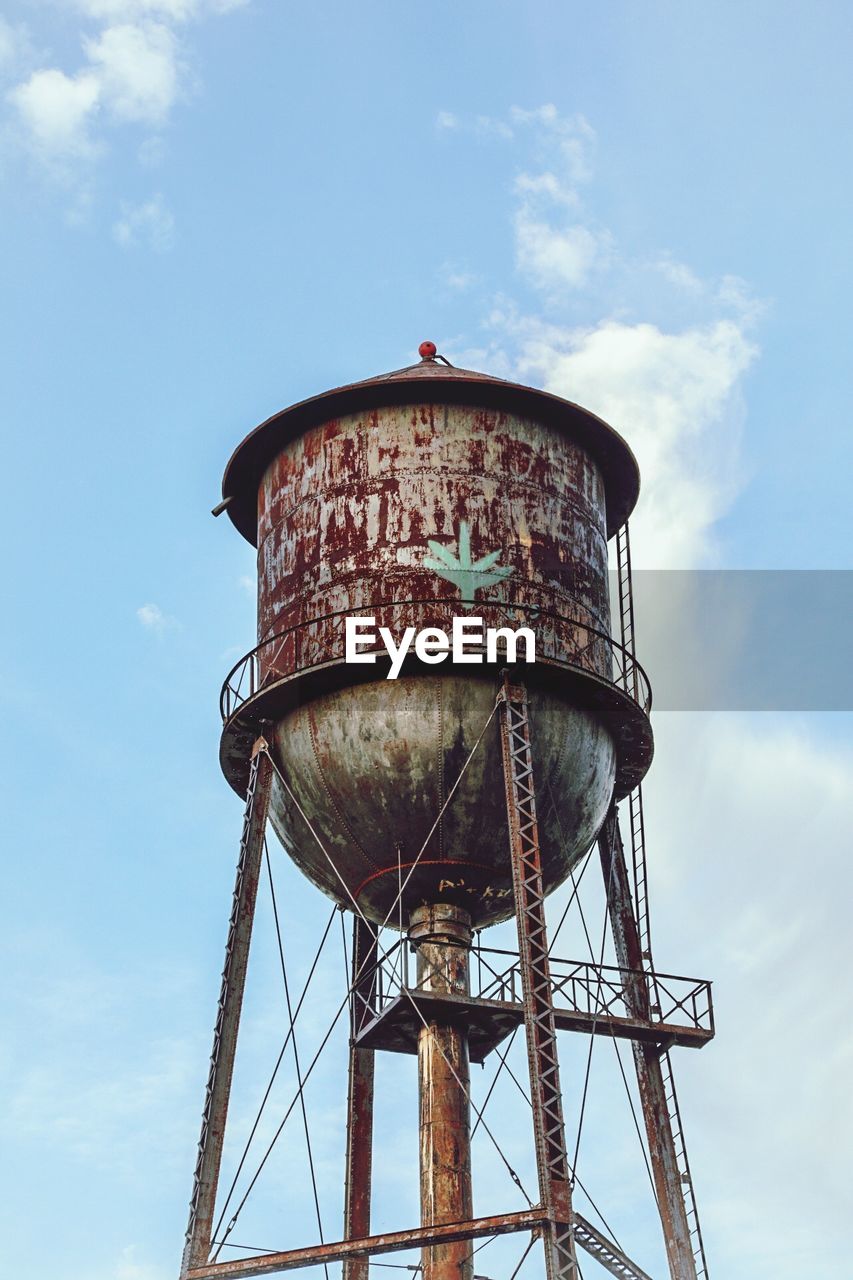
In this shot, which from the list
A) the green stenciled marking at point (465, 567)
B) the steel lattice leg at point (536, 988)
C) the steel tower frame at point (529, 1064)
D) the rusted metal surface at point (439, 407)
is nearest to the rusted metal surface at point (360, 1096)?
the steel tower frame at point (529, 1064)

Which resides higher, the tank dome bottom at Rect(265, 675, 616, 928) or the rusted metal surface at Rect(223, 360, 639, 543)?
the rusted metal surface at Rect(223, 360, 639, 543)

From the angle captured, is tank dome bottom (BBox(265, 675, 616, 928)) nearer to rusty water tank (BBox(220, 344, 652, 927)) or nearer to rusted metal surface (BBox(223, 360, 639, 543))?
rusty water tank (BBox(220, 344, 652, 927))

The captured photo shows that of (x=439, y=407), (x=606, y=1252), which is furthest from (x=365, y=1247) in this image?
(x=439, y=407)

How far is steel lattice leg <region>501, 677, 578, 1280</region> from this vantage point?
16016mm

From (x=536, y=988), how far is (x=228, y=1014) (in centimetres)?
336

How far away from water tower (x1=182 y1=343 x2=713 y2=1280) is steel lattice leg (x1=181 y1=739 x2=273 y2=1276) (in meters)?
0.03

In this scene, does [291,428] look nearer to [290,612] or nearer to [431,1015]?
[290,612]

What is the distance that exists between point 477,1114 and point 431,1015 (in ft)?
3.71

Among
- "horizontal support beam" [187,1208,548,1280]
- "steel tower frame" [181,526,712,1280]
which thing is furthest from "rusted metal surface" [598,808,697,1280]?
"horizontal support beam" [187,1208,548,1280]

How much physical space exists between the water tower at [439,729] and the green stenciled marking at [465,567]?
28mm

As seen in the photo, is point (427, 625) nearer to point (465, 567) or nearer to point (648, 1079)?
point (465, 567)

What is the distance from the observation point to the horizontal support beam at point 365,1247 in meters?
16.5

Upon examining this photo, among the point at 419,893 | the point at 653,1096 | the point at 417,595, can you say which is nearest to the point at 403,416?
the point at 417,595

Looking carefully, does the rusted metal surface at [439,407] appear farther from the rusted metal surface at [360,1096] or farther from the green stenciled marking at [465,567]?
the rusted metal surface at [360,1096]
